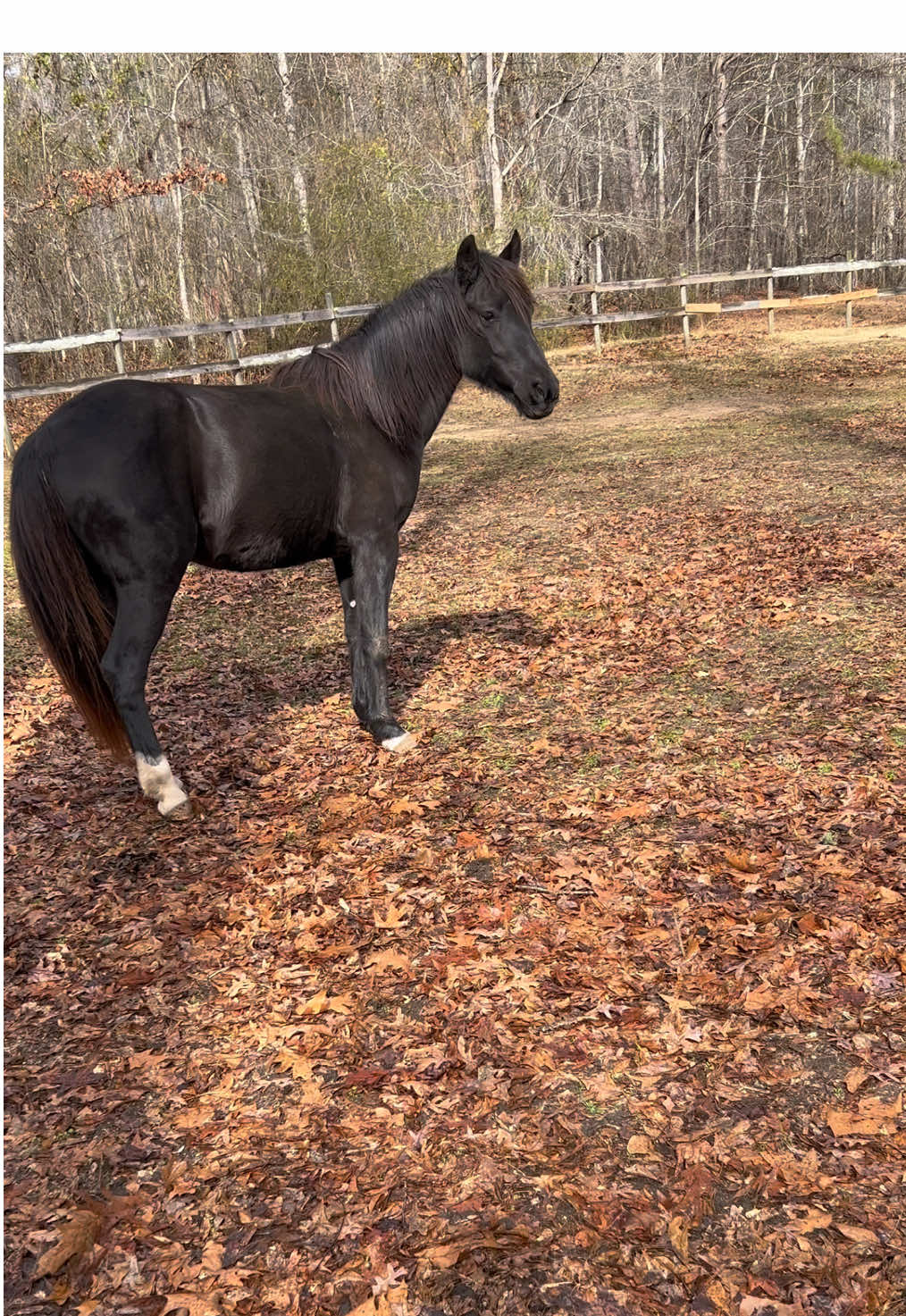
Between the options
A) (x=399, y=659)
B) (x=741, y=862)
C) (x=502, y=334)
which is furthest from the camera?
(x=399, y=659)

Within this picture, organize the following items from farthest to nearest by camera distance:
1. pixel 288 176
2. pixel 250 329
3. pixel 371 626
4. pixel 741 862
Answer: pixel 288 176
pixel 250 329
pixel 371 626
pixel 741 862

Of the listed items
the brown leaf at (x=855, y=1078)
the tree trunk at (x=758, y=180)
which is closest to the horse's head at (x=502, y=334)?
the brown leaf at (x=855, y=1078)

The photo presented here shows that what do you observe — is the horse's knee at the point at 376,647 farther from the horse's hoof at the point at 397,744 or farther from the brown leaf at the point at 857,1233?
the brown leaf at the point at 857,1233

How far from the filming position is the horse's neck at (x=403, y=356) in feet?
17.1

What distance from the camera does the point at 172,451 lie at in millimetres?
4418

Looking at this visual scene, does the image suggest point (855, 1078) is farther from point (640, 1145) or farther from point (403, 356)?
point (403, 356)

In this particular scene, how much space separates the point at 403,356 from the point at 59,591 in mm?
2227

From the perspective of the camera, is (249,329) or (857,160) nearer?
(249,329)

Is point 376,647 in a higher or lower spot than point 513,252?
lower

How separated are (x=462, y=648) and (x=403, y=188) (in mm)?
19632

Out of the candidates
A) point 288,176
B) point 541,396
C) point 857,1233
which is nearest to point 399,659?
point 541,396

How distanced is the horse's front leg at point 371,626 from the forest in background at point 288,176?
16748 millimetres

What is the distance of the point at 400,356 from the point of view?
5246 mm

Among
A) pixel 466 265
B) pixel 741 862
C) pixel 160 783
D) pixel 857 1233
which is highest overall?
pixel 466 265
